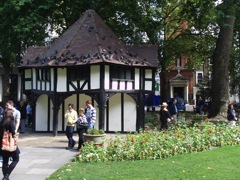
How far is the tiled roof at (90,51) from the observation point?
1858 centimetres

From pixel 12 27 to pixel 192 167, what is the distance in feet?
54.8

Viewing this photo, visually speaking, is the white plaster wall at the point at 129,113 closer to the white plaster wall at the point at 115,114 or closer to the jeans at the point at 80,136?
the white plaster wall at the point at 115,114

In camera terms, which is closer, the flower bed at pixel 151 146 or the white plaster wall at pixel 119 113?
the flower bed at pixel 151 146

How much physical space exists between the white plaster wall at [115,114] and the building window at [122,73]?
4.54ft

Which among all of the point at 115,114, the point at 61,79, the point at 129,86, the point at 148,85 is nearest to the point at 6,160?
the point at 61,79

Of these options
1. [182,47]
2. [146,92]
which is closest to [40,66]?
[146,92]

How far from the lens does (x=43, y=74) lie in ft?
66.1

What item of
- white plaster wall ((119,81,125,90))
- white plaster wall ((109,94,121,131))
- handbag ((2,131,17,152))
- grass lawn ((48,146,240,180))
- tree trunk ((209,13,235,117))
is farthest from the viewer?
tree trunk ((209,13,235,117))

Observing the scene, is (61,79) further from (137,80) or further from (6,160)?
Result: (6,160)

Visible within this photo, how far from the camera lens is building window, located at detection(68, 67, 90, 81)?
18812mm

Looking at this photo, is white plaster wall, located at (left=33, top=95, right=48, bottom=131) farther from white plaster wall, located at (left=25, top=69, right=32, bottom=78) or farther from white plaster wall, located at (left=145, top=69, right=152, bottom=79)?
white plaster wall, located at (left=145, top=69, right=152, bottom=79)

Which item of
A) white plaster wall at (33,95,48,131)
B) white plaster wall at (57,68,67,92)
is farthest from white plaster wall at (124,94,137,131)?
white plaster wall at (33,95,48,131)

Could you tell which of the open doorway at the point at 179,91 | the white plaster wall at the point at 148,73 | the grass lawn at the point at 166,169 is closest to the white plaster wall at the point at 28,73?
the white plaster wall at the point at 148,73

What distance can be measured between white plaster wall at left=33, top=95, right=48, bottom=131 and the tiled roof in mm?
2221
